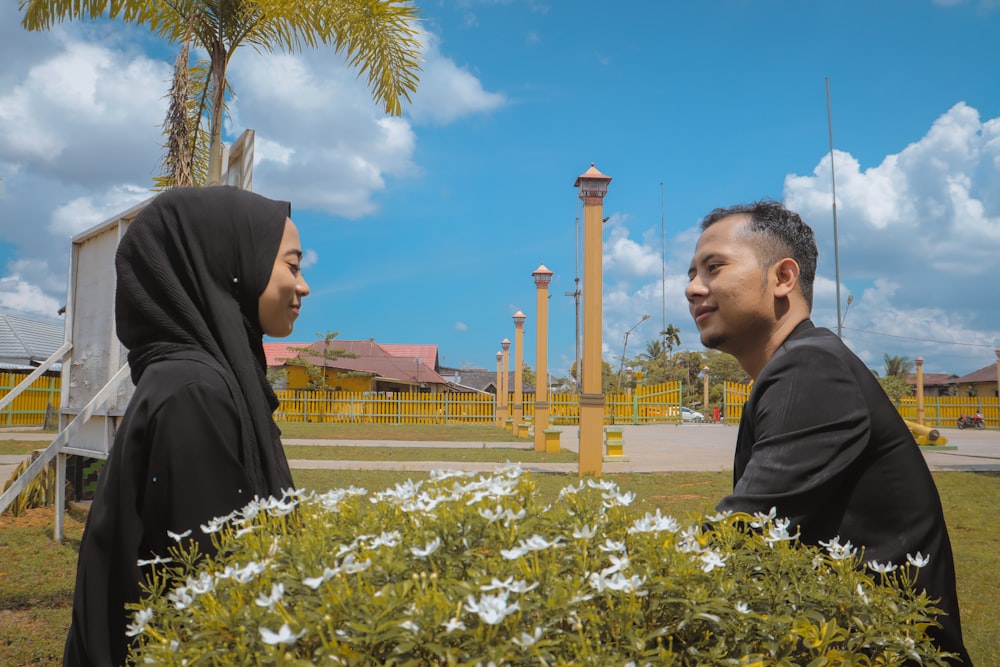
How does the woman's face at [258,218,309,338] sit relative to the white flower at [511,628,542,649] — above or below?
above

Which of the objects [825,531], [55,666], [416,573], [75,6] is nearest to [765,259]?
[825,531]

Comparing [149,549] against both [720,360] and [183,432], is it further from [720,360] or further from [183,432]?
[720,360]

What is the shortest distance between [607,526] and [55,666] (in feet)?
11.9

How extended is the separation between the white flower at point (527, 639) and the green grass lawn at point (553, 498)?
0.40 metres

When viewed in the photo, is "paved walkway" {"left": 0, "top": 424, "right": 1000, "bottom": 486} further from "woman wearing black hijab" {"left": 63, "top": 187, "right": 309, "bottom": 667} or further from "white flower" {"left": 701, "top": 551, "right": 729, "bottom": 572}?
"white flower" {"left": 701, "top": 551, "right": 729, "bottom": 572}

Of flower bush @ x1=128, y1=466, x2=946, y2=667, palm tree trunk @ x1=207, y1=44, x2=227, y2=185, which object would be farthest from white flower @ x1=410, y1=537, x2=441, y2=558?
palm tree trunk @ x1=207, y1=44, x2=227, y2=185

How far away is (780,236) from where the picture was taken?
1728mm

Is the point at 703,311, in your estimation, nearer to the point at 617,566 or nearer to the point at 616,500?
the point at 616,500

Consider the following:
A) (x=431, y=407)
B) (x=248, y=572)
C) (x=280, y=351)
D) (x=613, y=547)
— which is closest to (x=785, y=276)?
(x=613, y=547)

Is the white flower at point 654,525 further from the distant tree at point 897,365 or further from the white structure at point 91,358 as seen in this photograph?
the distant tree at point 897,365

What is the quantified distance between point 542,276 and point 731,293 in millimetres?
13377

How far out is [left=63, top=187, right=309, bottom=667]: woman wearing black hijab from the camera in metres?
1.48

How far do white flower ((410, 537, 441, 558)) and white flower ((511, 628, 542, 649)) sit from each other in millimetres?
162

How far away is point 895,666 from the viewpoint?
101 cm
